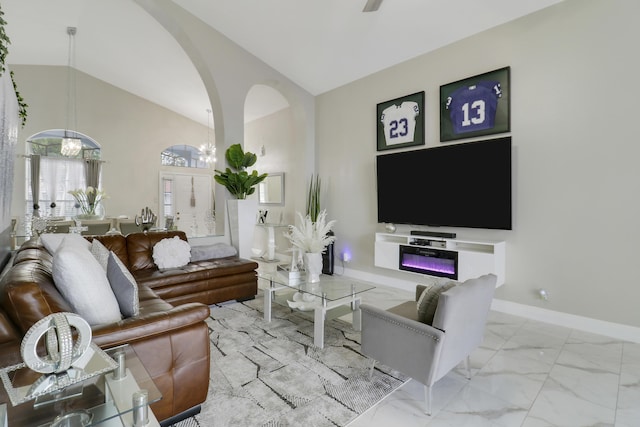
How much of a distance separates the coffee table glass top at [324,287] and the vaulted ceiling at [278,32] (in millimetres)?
3104

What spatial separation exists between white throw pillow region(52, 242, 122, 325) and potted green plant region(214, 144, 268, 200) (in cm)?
296

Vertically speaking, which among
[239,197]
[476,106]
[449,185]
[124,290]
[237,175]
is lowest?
[124,290]

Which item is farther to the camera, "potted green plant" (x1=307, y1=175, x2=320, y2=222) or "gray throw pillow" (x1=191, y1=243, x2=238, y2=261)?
"potted green plant" (x1=307, y1=175, x2=320, y2=222)

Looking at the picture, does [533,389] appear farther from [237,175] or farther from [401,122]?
[237,175]

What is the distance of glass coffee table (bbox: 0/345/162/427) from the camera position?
105 centimetres

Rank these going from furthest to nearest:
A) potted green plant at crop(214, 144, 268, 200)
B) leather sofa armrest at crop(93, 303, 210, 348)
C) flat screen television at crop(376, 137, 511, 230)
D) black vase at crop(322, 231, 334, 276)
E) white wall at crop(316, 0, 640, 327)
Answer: black vase at crop(322, 231, 334, 276) < potted green plant at crop(214, 144, 268, 200) < flat screen television at crop(376, 137, 511, 230) < white wall at crop(316, 0, 640, 327) < leather sofa armrest at crop(93, 303, 210, 348)

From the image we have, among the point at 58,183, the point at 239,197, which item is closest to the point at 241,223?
the point at 239,197

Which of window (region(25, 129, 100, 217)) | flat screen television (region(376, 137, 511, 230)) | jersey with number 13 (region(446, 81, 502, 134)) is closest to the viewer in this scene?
flat screen television (region(376, 137, 511, 230))

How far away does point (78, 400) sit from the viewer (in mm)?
1135

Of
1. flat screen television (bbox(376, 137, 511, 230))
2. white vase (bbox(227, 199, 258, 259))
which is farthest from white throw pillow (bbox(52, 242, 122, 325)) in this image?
flat screen television (bbox(376, 137, 511, 230))

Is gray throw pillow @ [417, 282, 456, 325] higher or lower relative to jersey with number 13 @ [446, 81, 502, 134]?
lower

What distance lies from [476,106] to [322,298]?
9.44ft

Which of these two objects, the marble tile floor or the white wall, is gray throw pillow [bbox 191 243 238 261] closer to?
the marble tile floor

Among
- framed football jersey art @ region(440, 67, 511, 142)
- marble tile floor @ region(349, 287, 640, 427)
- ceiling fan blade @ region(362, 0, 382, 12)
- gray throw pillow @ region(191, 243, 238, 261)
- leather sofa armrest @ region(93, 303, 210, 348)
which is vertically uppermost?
ceiling fan blade @ region(362, 0, 382, 12)
